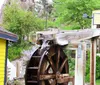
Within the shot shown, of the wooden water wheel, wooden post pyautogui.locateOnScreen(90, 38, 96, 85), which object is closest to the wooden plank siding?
the wooden water wheel

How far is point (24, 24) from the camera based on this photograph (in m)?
20.3

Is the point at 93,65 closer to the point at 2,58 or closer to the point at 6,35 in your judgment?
the point at 2,58

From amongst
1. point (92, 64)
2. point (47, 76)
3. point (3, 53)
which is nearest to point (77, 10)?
point (92, 64)

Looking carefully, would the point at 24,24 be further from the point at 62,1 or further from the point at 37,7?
the point at 37,7

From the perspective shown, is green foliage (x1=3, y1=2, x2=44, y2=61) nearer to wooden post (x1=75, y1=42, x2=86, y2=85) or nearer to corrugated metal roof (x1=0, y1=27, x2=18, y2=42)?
wooden post (x1=75, y1=42, x2=86, y2=85)

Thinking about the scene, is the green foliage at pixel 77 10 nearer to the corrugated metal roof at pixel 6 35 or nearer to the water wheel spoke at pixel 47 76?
the water wheel spoke at pixel 47 76

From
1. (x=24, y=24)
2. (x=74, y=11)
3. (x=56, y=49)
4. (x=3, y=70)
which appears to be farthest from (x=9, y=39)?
(x=74, y=11)

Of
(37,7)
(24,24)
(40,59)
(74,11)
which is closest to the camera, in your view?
(40,59)

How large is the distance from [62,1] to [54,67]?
17623 mm

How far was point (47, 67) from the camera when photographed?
37.3ft

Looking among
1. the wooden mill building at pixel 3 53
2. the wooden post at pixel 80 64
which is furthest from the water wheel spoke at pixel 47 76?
the wooden mill building at pixel 3 53

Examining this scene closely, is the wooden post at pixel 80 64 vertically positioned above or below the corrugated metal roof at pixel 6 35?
below

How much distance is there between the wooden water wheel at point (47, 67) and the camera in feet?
34.8

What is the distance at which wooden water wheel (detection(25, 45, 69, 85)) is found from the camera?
10594mm
